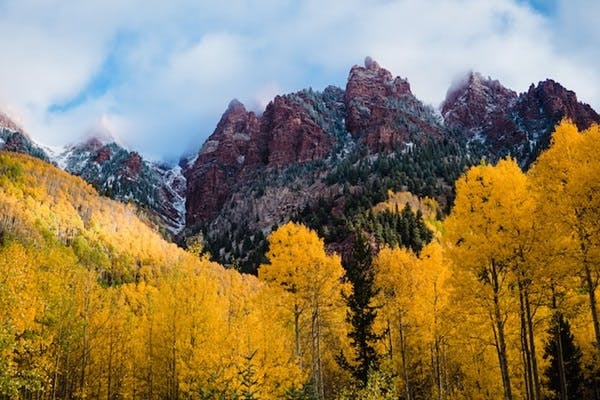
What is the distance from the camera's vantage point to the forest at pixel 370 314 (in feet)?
58.6

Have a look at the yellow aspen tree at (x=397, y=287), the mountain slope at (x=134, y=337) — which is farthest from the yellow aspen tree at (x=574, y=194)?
the yellow aspen tree at (x=397, y=287)

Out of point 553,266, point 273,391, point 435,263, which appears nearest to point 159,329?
point 273,391

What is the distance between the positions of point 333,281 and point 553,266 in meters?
13.2

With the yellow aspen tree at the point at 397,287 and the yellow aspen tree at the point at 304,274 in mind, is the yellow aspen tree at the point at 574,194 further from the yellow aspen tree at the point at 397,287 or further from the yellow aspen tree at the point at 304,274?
the yellow aspen tree at the point at 397,287

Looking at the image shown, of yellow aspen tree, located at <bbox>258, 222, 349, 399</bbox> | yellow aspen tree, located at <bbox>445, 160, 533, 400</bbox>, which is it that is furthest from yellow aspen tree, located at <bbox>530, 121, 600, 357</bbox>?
yellow aspen tree, located at <bbox>258, 222, 349, 399</bbox>

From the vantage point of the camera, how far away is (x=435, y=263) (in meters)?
30.4

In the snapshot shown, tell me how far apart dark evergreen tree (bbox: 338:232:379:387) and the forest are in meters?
0.08

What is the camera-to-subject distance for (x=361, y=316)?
93.1ft

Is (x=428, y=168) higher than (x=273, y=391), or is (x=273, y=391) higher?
(x=428, y=168)

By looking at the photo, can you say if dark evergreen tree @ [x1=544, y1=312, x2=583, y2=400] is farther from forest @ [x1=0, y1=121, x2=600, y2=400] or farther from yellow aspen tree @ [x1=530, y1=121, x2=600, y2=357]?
yellow aspen tree @ [x1=530, y1=121, x2=600, y2=357]

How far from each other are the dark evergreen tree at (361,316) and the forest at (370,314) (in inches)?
3.1

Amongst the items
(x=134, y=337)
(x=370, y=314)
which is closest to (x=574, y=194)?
(x=370, y=314)

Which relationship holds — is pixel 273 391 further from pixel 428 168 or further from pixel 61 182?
pixel 428 168

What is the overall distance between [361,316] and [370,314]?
0.55 metres
